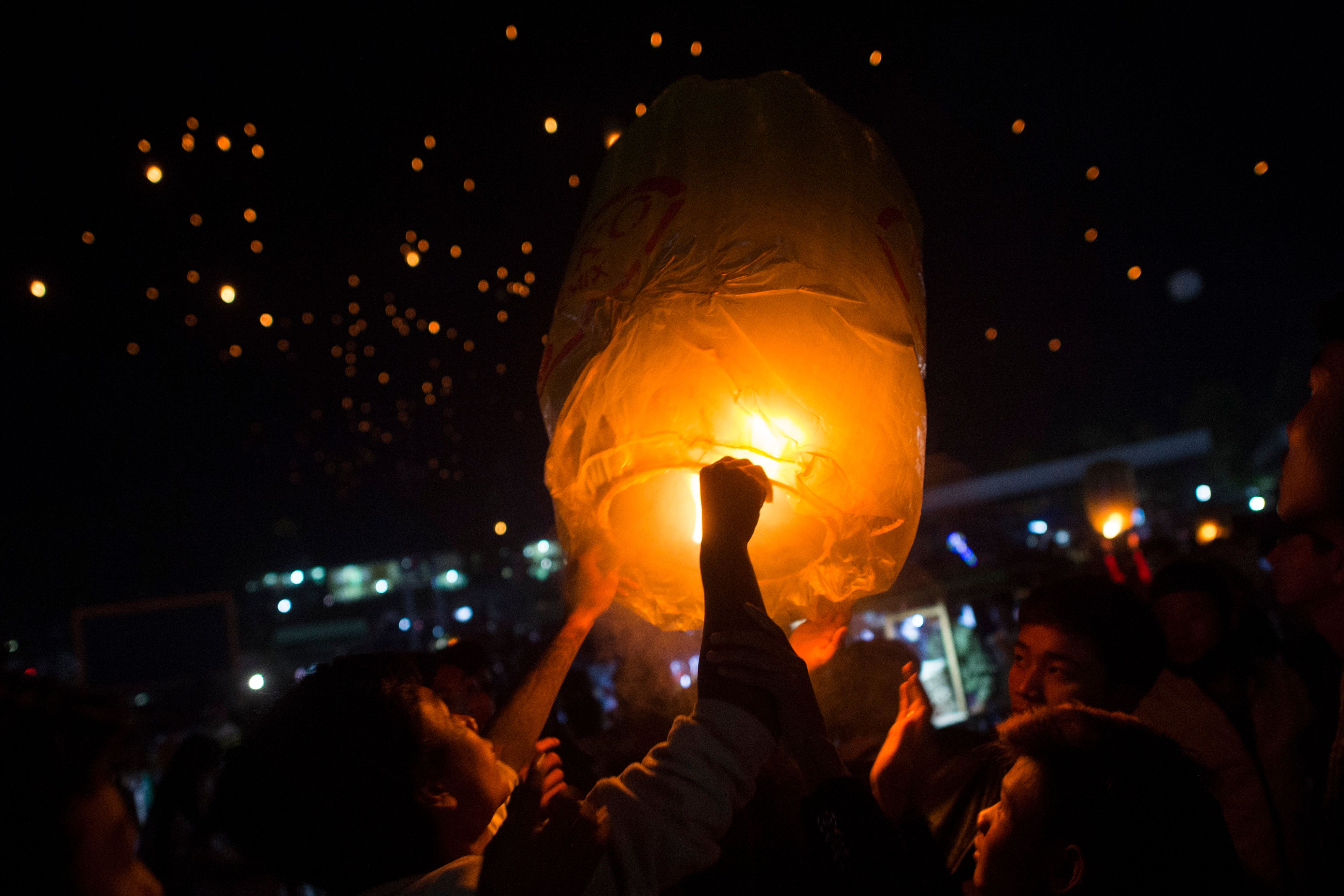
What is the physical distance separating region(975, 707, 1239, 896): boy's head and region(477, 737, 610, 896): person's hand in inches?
36.6

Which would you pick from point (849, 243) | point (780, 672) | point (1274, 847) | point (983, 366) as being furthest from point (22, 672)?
point (983, 366)

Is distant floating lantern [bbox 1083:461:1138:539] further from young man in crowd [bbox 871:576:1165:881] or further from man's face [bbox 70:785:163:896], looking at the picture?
man's face [bbox 70:785:163:896]

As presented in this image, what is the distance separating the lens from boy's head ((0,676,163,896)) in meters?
0.97

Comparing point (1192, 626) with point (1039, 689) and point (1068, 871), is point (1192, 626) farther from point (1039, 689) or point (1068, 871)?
point (1068, 871)

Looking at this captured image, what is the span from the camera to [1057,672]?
2.05 metres

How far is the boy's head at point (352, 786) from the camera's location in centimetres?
123

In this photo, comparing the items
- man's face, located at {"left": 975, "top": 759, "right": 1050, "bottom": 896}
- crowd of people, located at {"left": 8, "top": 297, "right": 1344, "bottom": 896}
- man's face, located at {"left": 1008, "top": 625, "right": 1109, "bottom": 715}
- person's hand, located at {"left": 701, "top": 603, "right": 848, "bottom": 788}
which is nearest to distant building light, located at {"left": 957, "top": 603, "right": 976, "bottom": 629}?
crowd of people, located at {"left": 8, "top": 297, "right": 1344, "bottom": 896}

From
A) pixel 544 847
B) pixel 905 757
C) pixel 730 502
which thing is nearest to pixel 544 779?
pixel 544 847

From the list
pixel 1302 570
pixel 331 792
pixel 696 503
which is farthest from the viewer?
pixel 1302 570

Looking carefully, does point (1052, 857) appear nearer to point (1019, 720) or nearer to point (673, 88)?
point (1019, 720)

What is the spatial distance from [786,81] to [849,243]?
65 centimetres

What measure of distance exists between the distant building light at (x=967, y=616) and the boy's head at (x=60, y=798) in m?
8.73

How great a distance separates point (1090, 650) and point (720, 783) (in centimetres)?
150

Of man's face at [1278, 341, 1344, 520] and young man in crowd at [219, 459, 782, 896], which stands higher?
man's face at [1278, 341, 1344, 520]
